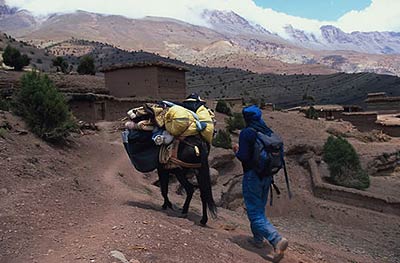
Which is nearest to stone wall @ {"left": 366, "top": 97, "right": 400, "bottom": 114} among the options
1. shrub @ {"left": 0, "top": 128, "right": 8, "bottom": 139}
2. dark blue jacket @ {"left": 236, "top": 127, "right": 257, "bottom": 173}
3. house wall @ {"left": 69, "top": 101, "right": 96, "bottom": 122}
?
house wall @ {"left": 69, "top": 101, "right": 96, "bottom": 122}

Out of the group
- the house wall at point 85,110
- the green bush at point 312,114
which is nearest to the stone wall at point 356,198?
the house wall at point 85,110

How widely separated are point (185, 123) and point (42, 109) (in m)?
5.85

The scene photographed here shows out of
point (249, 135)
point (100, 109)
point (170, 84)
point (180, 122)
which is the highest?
point (170, 84)

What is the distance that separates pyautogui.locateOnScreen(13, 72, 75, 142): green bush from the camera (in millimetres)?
10227

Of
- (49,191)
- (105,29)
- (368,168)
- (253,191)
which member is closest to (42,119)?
(49,191)

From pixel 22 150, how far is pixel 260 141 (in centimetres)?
524

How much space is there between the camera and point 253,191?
548 cm

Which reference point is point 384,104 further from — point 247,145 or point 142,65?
point 247,145

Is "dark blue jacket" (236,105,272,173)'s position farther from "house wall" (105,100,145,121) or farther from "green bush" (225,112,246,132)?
"green bush" (225,112,246,132)

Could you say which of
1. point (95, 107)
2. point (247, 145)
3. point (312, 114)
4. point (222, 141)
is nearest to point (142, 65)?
point (95, 107)

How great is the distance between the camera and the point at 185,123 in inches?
227

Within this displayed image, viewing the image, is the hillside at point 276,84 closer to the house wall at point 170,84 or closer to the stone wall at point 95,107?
the house wall at point 170,84

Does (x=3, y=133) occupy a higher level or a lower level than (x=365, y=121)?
higher

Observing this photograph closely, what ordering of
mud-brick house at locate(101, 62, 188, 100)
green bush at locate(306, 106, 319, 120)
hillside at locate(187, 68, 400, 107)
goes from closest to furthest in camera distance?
mud-brick house at locate(101, 62, 188, 100), green bush at locate(306, 106, 319, 120), hillside at locate(187, 68, 400, 107)
